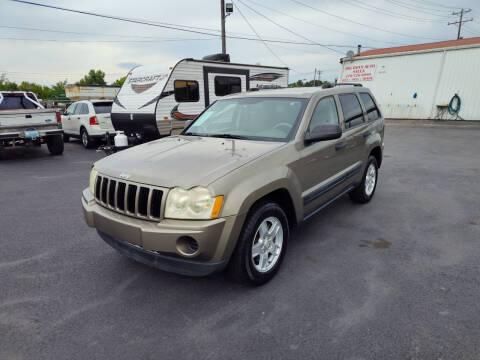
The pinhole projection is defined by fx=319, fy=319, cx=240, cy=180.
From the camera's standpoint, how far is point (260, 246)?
2.87 m

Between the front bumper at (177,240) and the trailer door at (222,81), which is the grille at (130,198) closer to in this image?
the front bumper at (177,240)

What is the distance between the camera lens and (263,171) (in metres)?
2.71

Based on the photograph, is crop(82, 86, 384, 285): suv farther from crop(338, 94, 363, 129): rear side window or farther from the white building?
the white building

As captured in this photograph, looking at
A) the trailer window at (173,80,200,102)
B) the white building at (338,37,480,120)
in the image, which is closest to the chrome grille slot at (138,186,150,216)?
the trailer window at (173,80,200,102)

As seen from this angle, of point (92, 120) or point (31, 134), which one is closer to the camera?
point (31, 134)

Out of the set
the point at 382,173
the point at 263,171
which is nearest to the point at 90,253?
the point at 263,171

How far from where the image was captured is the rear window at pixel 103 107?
11.3 metres

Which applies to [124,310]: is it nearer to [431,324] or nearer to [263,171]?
[263,171]

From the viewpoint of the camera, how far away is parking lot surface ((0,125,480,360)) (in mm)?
2219

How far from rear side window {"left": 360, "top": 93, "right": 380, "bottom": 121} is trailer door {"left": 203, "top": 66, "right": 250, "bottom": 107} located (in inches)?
233

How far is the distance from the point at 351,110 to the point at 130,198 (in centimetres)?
317

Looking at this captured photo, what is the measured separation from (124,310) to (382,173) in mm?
6216

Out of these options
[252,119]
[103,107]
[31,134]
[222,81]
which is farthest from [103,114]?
[252,119]

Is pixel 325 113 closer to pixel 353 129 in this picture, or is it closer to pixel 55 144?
pixel 353 129
